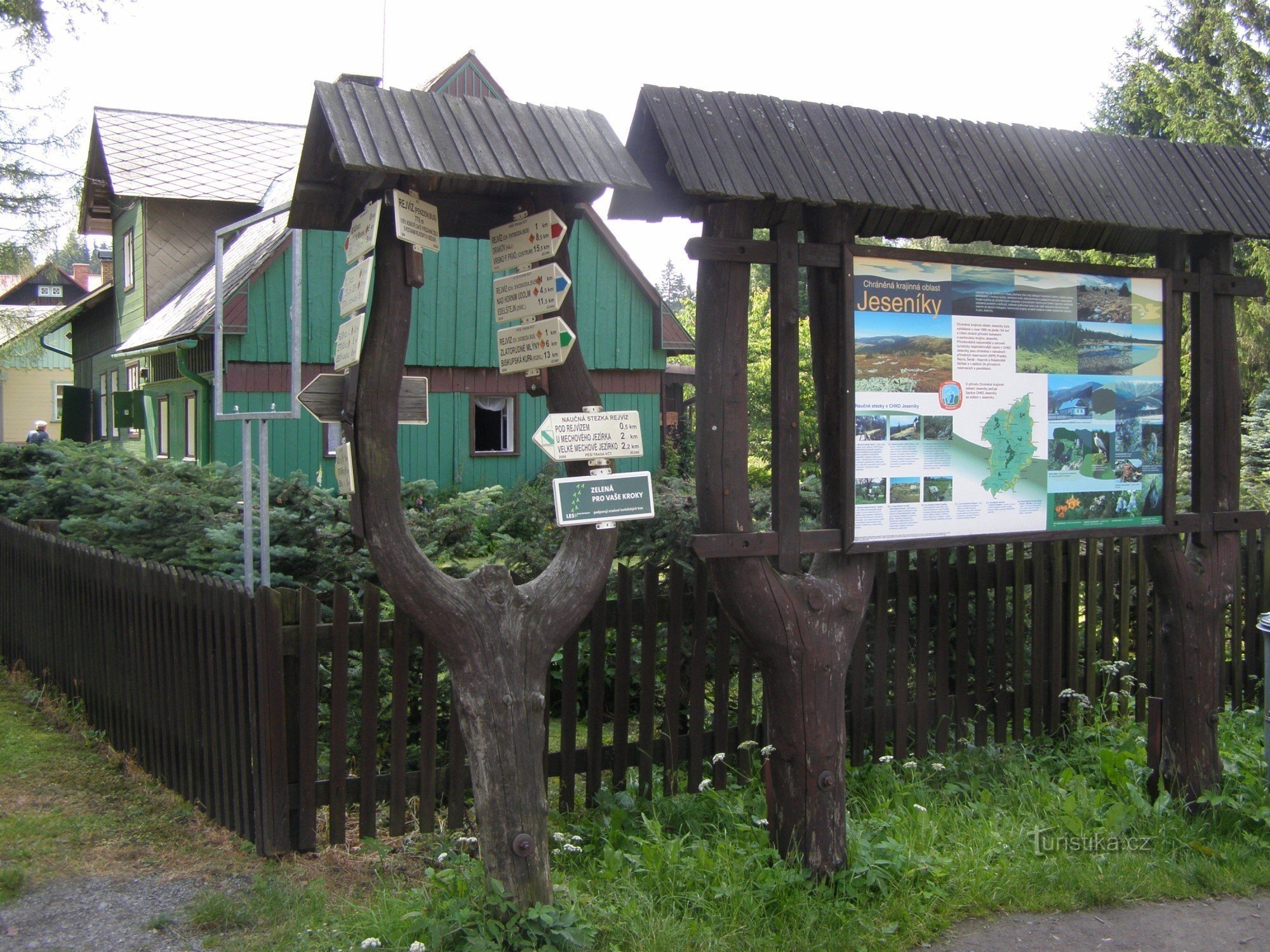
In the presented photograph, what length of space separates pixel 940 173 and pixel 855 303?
63 cm

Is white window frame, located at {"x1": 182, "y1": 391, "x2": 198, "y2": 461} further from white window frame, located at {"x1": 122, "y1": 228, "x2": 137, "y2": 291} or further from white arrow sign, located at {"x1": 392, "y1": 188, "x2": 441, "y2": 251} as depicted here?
white arrow sign, located at {"x1": 392, "y1": 188, "x2": 441, "y2": 251}

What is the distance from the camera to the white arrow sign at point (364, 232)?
3473 millimetres

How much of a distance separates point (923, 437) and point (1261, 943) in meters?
2.17

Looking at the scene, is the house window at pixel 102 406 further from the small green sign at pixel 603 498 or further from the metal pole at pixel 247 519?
the small green sign at pixel 603 498

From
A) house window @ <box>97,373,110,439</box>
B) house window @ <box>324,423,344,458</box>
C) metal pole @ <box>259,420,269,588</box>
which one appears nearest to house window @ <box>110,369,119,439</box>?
house window @ <box>97,373,110,439</box>

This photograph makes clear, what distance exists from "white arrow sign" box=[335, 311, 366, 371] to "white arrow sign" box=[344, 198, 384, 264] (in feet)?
0.65

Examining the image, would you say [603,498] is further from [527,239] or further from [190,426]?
[190,426]

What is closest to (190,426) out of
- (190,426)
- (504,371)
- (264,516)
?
(190,426)

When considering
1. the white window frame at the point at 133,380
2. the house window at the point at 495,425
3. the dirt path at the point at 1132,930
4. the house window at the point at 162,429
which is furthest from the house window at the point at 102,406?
the dirt path at the point at 1132,930

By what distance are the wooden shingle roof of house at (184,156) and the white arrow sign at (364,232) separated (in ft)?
50.1

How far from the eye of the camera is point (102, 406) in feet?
79.2

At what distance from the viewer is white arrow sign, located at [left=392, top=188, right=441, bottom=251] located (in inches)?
135

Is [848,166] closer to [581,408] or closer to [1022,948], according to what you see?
[581,408]

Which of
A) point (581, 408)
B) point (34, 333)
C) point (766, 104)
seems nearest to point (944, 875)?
point (581, 408)
